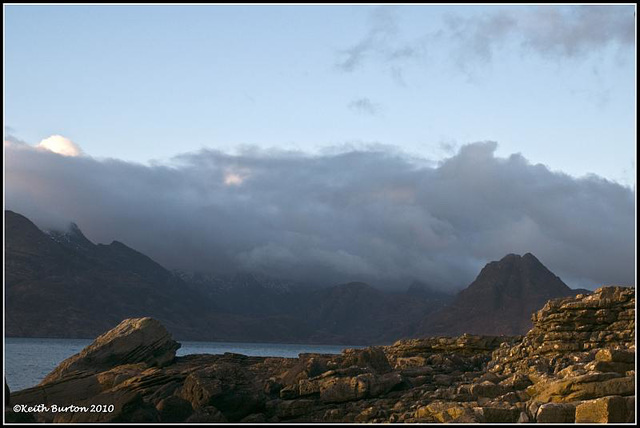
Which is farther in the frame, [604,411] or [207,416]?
[207,416]

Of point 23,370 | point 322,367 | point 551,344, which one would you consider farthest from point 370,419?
point 23,370

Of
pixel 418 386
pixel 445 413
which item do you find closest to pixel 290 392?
pixel 418 386

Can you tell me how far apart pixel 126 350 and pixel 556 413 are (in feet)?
112

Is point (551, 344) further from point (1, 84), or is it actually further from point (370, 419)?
point (1, 84)

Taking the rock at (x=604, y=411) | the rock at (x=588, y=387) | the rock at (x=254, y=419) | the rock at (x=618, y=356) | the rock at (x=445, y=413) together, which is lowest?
the rock at (x=254, y=419)

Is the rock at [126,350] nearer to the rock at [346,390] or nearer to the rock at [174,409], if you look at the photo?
the rock at [174,409]

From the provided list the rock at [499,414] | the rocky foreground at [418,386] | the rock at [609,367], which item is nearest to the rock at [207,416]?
the rocky foreground at [418,386]

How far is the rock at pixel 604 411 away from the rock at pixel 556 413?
392 mm

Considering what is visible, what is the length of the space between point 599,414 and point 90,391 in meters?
28.7

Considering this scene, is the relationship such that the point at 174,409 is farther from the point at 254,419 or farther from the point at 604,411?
the point at 604,411

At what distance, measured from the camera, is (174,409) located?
113ft

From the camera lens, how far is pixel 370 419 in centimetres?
3253

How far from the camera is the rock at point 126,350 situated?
5194 cm

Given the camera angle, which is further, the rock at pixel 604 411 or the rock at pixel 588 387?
the rock at pixel 588 387
